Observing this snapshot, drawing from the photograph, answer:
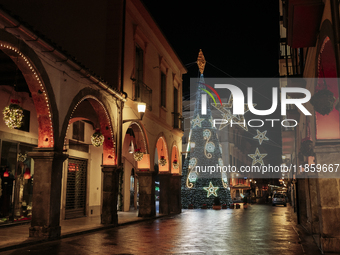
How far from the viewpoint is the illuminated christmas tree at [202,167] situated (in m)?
30.3

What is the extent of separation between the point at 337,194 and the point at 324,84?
2491 millimetres

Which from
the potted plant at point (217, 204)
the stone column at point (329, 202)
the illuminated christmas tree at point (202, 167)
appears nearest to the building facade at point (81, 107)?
the illuminated christmas tree at point (202, 167)

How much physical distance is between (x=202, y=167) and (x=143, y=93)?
14.4m

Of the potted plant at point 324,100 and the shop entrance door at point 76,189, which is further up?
the potted plant at point 324,100

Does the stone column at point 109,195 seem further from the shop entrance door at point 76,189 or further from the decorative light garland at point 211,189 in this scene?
the decorative light garland at point 211,189

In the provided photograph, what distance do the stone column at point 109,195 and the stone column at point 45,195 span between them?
3833 millimetres

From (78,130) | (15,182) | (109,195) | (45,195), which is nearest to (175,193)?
(78,130)

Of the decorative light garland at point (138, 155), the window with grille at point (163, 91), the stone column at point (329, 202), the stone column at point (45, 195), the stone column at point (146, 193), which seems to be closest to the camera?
the stone column at point (329, 202)

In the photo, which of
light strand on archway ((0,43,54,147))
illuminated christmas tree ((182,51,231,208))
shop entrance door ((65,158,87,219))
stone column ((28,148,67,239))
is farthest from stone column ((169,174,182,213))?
light strand on archway ((0,43,54,147))

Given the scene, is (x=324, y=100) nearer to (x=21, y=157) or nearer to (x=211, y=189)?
(x=21, y=157)

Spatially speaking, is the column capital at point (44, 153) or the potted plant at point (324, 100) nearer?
the potted plant at point (324, 100)

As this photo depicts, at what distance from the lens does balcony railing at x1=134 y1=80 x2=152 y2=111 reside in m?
17.9

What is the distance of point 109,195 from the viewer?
47.7 feet

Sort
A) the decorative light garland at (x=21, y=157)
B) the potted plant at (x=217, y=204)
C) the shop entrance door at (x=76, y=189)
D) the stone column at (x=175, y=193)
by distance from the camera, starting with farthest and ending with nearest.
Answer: the potted plant at (x=217, y=204) < the stone column at (x=175, y=193) < the shop entrance door at (x=76, y=189) < the decorative light garland at (x=21, y=157)
